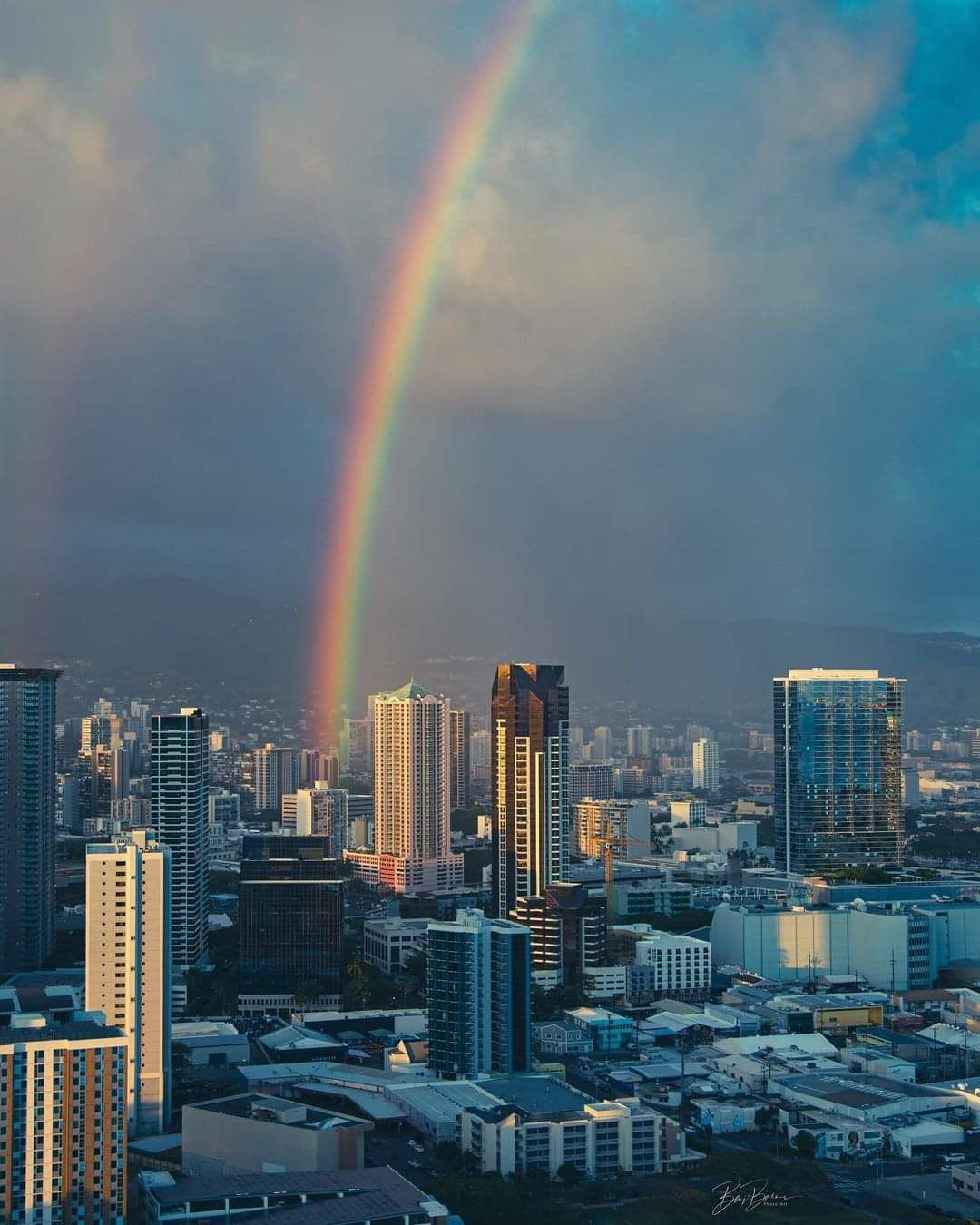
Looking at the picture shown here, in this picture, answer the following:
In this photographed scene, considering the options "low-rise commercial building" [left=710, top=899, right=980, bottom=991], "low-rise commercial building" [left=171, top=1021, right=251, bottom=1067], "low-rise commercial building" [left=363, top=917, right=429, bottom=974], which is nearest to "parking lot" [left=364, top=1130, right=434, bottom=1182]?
"low-rise commercial building" [left=171, top=1021, right=251, bottom=1067]

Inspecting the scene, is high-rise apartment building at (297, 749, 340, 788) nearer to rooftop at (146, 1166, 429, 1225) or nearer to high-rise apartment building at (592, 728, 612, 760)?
high-rise apartment building at (592, 728, 612, 760)

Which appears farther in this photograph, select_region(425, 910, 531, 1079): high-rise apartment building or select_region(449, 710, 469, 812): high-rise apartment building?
select_region(449, 710, 469, 812): high-rise apartment building

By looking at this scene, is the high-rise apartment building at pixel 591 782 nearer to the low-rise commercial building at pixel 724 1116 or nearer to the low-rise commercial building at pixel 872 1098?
the low-rise commercial building at pixel 872 1098

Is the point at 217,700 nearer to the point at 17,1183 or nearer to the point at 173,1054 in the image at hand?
the point at 173,1054

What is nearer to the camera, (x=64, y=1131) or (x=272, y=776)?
(x=64, y=1131)

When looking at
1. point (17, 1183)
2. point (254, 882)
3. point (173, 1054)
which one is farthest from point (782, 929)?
point (17, 1183)

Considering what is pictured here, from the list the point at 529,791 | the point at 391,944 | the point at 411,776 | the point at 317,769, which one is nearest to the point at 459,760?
the point at 317,769

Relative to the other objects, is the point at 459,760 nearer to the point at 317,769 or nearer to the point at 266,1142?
the point at 317,769
